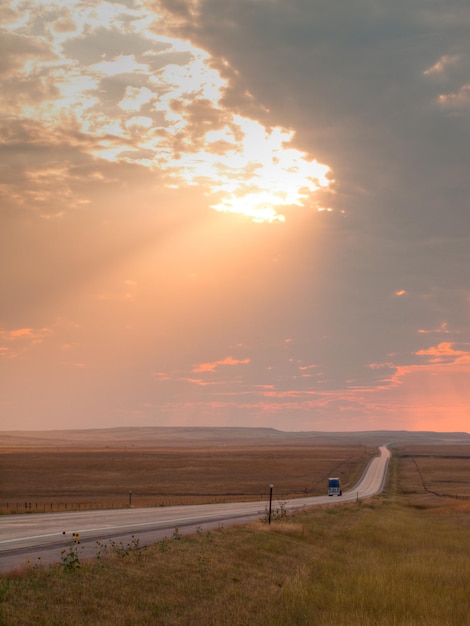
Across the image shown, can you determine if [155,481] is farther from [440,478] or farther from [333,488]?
[440,478]

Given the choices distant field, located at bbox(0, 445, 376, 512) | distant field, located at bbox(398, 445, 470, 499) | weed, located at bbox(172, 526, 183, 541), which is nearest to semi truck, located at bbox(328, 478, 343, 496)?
distant field, located at bbox(0, 445, 376, 512)

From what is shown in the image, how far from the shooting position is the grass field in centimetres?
1870

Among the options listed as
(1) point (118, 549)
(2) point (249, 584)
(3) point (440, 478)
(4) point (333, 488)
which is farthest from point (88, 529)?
(3) point (440, 478)

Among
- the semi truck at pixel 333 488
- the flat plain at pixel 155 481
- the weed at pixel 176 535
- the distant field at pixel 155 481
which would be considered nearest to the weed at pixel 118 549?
the weed at pixel 176 535

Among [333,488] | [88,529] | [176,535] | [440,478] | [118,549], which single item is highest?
[118,549]

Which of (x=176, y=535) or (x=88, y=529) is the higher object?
(x=176, y=535)

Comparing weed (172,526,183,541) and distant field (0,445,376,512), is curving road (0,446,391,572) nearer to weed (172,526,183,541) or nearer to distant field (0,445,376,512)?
weed (172,526,183,541)

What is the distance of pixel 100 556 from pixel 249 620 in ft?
24.8

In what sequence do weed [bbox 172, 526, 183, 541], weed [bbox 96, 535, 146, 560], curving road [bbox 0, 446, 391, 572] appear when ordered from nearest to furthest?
weed [bbox 96, 535, 146, 560] < curving road [bbox 0, 446, 391, 572] < weed [bbox 172, 526, 183, 541]

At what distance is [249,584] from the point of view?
24.2 m

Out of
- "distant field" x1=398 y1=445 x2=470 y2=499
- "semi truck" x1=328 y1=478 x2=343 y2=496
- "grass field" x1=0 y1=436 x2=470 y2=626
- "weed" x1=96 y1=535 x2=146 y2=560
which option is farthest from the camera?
"distant field" x1=398 y1=445 x2=470 y2=499

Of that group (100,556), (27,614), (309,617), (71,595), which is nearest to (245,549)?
(100,556)

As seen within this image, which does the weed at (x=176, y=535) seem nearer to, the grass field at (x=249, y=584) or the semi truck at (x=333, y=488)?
the grass field at (x=249, y=584)

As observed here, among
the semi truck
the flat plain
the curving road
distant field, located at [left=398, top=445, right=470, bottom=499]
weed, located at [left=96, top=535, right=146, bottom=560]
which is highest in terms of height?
weed, located at [left=96, top=535, right=146, bottom=560]
